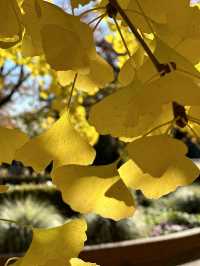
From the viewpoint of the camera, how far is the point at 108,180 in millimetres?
336

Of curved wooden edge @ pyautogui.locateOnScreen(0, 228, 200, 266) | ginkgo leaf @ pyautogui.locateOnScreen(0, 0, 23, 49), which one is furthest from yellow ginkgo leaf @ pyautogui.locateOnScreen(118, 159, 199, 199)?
curved wooden edge @ pyautogui.locateOnScreen(0, 228, 200, 266)

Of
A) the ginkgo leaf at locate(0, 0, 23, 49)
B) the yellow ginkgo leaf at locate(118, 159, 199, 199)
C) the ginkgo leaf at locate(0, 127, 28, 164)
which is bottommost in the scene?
the ginkgo leaf at locate(0, 127, 28, 164)

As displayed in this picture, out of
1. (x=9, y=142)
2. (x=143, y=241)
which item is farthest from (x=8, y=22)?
(x=143, y=241)

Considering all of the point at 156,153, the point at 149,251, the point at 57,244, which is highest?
the point at 156,153

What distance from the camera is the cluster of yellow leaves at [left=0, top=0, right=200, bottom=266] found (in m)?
0.30

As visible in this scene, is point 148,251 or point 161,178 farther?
point 148,251

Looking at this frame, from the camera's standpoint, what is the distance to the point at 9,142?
390mm

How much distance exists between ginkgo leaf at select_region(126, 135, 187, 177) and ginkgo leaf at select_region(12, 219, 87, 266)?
0.09 meters


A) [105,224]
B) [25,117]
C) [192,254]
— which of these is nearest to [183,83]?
[192,254]

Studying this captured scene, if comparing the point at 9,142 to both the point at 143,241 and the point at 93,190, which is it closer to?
the point at 93,190

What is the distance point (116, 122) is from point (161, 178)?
40mm

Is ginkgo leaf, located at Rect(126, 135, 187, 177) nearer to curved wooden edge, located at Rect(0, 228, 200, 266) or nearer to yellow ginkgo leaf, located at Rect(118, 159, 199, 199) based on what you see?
yellow ginkgo leaf, located at Rect(118, 159, 199, 199)

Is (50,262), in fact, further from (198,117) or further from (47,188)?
(47,188)

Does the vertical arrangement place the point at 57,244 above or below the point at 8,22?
below
